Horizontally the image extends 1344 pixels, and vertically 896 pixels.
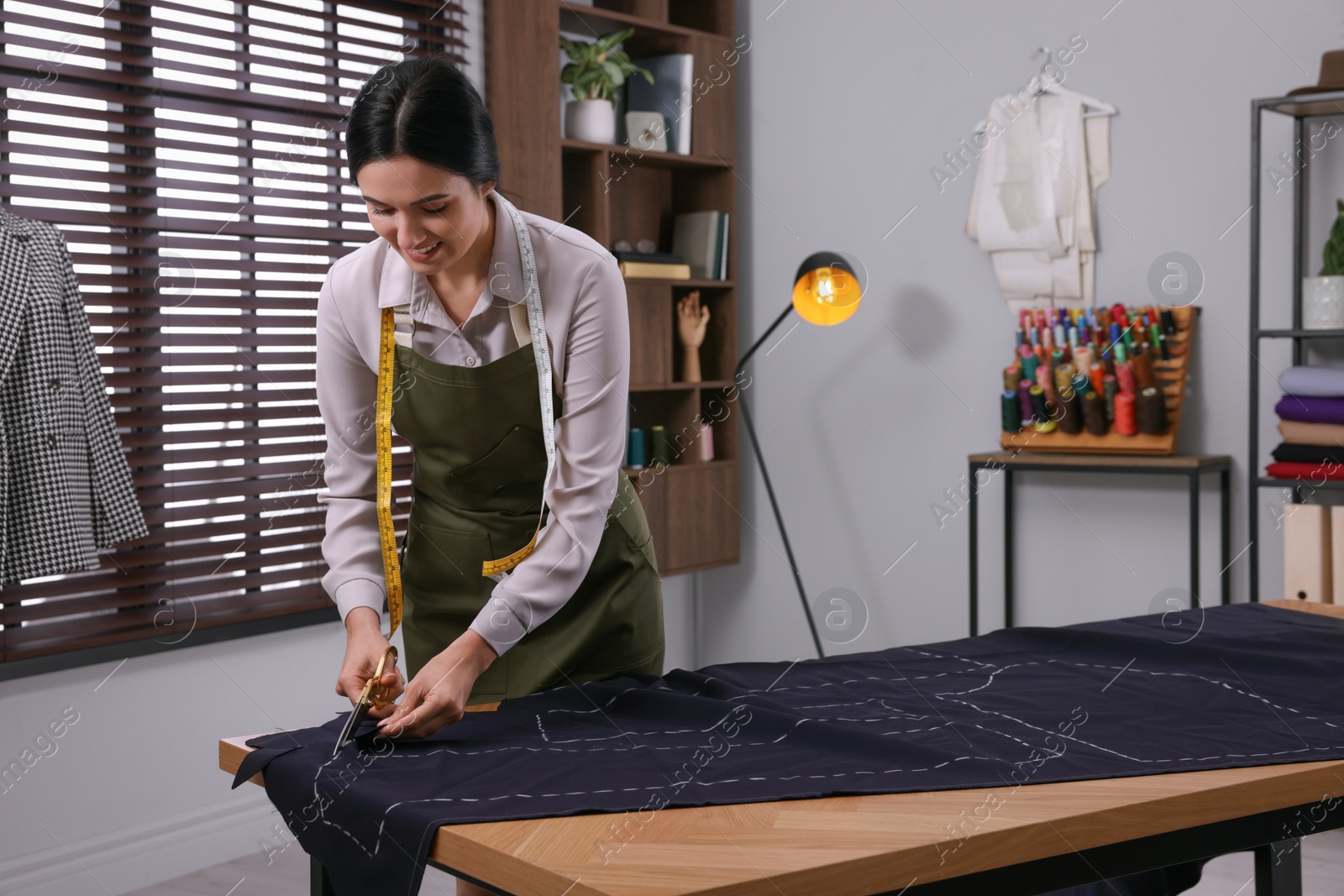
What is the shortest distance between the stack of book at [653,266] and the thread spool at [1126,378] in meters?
1.31

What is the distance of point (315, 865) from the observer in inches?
52.7

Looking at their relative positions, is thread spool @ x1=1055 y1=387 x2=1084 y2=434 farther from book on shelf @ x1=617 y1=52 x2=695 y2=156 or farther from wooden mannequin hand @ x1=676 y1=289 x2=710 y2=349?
book on shelf @ x1=617 y1=52 x2=695 y2=156

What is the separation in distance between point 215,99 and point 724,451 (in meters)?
1.96

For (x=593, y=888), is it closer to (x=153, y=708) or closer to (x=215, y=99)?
(x=153, y=708)

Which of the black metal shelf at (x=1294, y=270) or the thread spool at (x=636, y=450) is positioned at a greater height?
the black metal shelf at (x=1294, y=270)

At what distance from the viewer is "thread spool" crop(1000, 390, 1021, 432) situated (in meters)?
3.57

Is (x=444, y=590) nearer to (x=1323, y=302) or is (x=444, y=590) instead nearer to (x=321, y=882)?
(x=321, y=882)

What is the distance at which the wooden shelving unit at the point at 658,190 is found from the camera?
11.8 feet

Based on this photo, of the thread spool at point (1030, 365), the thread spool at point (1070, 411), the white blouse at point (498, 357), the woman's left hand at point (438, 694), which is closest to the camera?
the woman's left hand at point (438, 694)

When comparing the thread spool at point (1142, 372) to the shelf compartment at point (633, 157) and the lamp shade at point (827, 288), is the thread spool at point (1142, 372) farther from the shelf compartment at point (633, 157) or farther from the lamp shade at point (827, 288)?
the shelf compartment at point (633, 157)

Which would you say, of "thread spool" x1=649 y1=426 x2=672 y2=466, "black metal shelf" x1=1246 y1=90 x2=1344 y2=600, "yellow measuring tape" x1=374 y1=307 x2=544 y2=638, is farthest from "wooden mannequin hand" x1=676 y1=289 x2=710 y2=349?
"yellow measuring tape" x1=374 y1=307 x2=544 y2=638

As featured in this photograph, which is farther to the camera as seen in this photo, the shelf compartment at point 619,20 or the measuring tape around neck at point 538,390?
the shelf compartment at point 619,20

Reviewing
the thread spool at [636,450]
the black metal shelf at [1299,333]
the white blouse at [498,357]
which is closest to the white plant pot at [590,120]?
the thread spool at [636,450]

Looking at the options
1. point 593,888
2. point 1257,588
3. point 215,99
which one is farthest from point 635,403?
point 593,888
